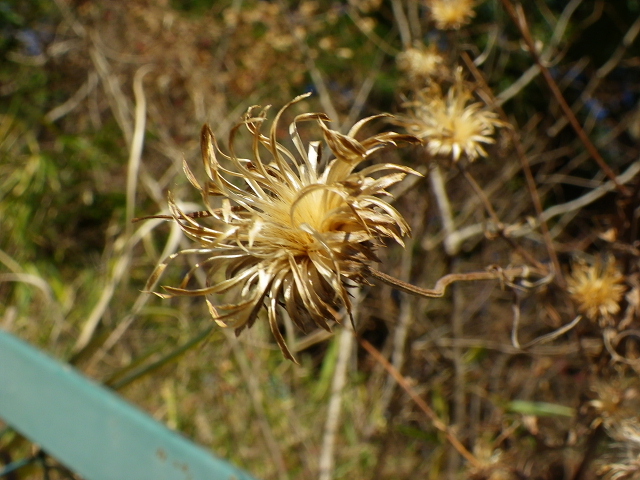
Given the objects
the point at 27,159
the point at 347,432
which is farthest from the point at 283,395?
the point at 27,159

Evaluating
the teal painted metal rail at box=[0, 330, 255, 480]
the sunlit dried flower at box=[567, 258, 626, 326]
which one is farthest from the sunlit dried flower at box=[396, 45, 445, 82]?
the teal painted metal rail at box=[0, 330, 255, 480]

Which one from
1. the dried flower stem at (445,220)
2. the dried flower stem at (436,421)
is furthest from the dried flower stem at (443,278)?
the dried flower stem at (445,220)

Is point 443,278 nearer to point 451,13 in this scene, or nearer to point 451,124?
point 451,124

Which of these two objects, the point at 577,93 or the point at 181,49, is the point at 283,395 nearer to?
the point at 181,49

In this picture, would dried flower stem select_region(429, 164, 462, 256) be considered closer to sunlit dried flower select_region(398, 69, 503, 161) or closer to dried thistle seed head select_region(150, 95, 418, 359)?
sunlit dried flower select_region(398, 69, 503, 161)

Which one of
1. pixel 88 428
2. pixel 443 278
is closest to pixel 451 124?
pixel 443 278
